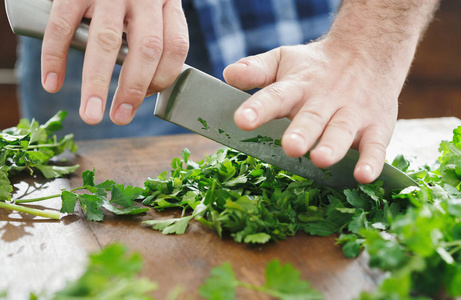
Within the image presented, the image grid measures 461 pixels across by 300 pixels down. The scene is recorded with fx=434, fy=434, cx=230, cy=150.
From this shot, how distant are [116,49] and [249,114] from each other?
0.32m

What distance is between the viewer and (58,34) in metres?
0.93

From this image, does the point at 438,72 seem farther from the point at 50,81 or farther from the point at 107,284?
the point at 107,284

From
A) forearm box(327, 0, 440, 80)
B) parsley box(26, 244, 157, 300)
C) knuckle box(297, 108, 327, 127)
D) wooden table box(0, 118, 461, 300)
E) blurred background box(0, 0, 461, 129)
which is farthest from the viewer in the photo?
blurred background box(0, 0, 461, 129)

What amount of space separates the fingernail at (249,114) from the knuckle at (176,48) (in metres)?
0.23

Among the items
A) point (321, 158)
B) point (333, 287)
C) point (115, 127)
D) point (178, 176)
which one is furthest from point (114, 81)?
point (333, 287)

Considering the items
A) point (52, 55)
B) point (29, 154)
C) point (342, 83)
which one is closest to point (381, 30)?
point (342, 83)

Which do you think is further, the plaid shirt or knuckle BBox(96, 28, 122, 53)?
the plaid shirt

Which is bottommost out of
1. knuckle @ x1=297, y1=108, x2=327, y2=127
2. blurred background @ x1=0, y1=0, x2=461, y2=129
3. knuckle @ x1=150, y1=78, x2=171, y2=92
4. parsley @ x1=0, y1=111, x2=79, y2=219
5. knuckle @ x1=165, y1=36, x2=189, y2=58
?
blurred background @ x1=0, y1=0, x2=461, y2=129

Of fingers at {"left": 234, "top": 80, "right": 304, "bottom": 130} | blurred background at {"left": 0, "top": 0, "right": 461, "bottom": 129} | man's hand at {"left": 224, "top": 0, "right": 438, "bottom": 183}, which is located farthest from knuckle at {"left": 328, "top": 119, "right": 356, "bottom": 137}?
blurred background at {"left": 0, "top": 0, "right": 461, "bottom": 129}

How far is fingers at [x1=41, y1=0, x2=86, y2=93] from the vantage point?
92cm

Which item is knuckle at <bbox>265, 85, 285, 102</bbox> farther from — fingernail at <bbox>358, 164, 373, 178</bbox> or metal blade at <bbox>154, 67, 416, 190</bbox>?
fingernail at <bbox>358, 164, 373, 178</bbox>

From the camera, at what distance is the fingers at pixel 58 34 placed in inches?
36.3

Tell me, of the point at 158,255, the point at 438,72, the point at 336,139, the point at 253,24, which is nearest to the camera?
the point at 158,255

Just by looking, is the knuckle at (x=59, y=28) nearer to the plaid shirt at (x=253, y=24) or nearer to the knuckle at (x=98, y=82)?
the knuckle at (x=98, y=82)
